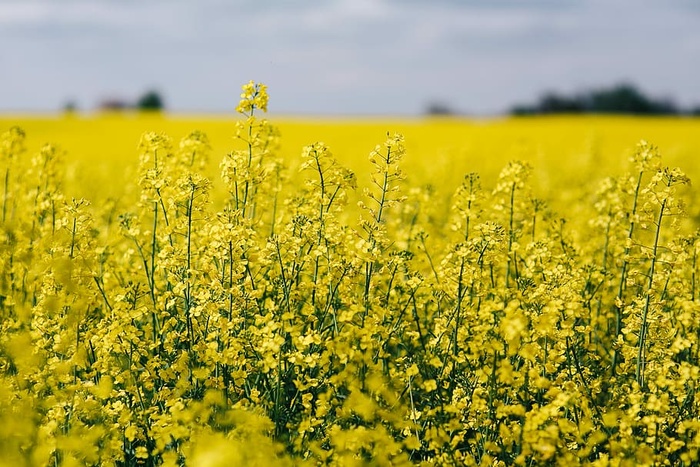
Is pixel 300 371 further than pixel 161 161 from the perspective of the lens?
No

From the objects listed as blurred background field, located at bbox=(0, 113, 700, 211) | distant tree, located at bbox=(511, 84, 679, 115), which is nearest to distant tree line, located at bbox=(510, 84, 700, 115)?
distant tree, located at bbox=(511, 84, 679, 115)

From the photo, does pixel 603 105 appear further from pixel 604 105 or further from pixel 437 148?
pixel 437 148

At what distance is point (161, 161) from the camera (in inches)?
209

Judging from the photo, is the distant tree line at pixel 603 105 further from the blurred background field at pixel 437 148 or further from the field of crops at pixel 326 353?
the field of crops at pixel 326 353

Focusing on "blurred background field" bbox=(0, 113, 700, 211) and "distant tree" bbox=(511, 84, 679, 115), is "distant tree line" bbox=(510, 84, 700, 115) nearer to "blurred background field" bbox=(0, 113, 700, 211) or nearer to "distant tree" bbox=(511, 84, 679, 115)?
"distant tree" bbox=(511, 84, 679, 115)

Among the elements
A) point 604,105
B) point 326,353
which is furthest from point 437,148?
point 604,105

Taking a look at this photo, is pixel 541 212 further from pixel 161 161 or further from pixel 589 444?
pixel 161 161

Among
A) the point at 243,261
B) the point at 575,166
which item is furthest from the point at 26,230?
the point at 575,166

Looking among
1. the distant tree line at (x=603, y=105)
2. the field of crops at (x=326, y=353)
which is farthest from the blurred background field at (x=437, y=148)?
A: the distant tree line at (x=603, y=105)

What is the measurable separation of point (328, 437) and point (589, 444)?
1347 mm

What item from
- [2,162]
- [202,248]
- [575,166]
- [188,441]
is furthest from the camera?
[575,166]

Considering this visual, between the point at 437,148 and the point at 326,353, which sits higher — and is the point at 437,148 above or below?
above

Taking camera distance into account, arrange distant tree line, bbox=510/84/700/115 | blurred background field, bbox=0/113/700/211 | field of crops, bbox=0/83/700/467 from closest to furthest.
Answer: field of crops, bbox=0/83/700/467, blurred background field, bbox=0/113/700/211, distant tree line, bbox=510/84/700/115

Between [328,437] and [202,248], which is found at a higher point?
[202,248]
